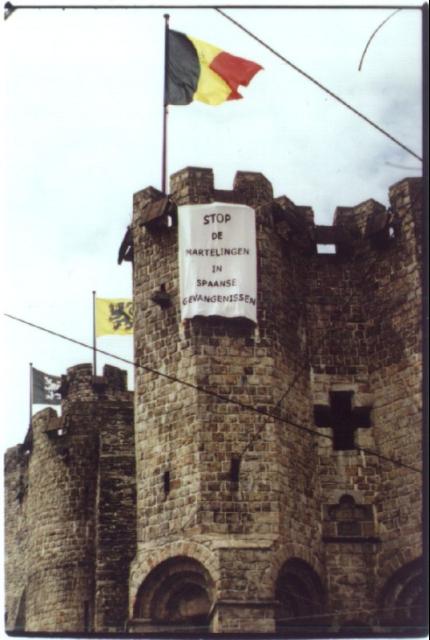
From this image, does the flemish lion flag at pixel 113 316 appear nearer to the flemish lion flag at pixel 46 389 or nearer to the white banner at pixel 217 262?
the flemish lion flag at pixel 46 389

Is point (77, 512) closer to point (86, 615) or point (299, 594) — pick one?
point (86, 615)

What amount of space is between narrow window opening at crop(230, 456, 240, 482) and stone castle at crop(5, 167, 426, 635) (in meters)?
0.04

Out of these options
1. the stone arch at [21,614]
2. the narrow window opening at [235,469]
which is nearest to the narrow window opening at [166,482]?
the narrow window opening at [235,469]

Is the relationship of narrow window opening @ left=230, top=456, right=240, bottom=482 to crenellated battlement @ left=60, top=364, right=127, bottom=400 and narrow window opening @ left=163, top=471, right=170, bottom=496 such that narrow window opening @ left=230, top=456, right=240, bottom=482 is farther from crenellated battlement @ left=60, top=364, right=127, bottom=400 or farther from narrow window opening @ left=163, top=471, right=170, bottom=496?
crenellated battlement @ left=60, top=364, right=127, bottom=400

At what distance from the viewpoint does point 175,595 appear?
25.9m

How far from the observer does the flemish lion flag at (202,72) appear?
87.0 feet

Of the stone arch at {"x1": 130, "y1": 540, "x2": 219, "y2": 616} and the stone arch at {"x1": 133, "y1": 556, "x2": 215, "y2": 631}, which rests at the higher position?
the stone arch at {"x1": 130, "y1": 540, "x2": 219, "y2": 616}

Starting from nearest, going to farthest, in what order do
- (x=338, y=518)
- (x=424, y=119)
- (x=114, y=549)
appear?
(x=424, y=119), (x=338, y=518), (x=114, y=549)

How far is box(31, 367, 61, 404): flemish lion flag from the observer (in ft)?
108

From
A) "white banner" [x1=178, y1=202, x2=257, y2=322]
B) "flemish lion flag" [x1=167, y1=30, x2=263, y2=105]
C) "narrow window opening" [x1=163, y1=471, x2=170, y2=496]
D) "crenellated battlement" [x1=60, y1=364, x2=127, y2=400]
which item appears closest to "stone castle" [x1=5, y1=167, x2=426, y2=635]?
"narrow window opening" [x1=163, y1=471, x2=170, y2=496]

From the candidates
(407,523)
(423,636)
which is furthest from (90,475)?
(423,636)

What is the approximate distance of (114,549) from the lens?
100 feet

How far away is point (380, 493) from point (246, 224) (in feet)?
16.8

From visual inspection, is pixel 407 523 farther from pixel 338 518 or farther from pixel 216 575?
pixel 216 575
